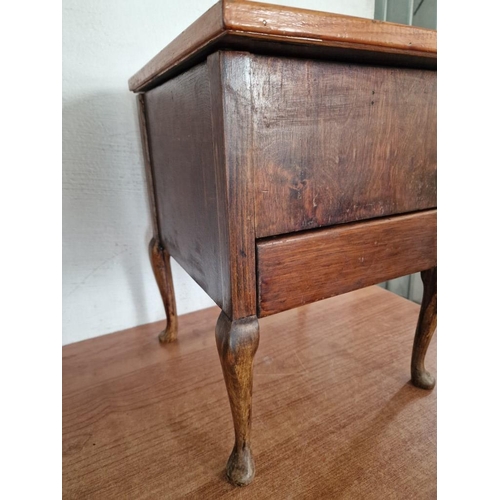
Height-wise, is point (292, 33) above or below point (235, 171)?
above

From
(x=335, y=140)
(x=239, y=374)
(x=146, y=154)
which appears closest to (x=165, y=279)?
(x=146, y=154)

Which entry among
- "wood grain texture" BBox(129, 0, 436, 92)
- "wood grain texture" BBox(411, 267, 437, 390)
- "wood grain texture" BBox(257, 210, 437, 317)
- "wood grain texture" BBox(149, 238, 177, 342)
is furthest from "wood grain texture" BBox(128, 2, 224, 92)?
"wood grain texture" BBox(411, 267, 437, 390)

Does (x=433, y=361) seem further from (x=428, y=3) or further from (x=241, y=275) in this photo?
(x=428, y=3)

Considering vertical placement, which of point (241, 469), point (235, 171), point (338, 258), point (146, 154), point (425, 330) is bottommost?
point (241, 469)

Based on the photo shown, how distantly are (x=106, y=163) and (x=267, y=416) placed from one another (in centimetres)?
69

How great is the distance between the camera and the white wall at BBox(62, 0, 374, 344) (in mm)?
846

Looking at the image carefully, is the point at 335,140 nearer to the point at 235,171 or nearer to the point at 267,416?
the point at 235,171

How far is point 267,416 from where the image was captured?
709 mm

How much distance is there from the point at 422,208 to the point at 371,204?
124mm

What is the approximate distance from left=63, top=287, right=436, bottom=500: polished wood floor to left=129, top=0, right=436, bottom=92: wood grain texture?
1.97 feet

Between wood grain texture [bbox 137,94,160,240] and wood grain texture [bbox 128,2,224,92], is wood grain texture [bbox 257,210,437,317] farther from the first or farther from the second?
wood grain texture [bbox 137,94,160,240]

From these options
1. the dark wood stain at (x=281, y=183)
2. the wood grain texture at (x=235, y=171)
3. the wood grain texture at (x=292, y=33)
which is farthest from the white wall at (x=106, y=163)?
the wood grain texture at (x=235, y=171)
